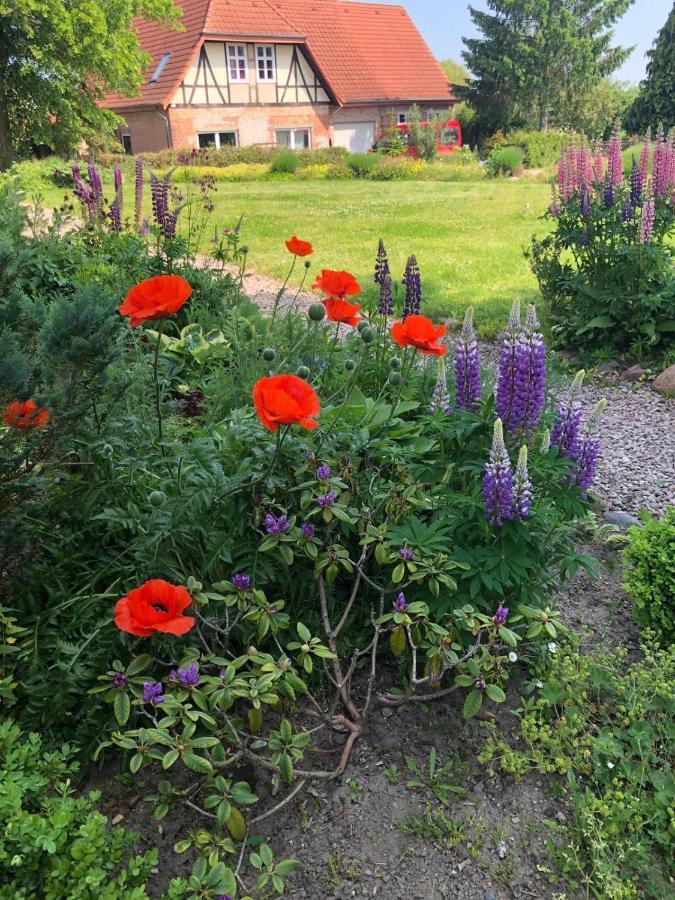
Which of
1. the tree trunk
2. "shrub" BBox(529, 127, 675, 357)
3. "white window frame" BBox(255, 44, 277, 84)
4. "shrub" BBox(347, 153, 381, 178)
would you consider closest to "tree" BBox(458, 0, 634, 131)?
"white window frame" BBox(255, 44, 277, 84)

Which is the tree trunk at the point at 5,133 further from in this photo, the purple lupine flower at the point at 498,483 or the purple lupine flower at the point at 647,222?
the purple lupine flower at the point at 498,483

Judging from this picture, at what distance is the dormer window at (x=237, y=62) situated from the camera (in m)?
28.1

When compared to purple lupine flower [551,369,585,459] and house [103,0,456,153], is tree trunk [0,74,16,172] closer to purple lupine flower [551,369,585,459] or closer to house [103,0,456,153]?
house [103,0,456,153]

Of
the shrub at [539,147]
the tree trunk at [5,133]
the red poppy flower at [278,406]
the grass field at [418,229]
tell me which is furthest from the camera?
the shrub at [539,147]

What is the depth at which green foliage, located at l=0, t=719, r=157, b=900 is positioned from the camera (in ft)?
5.13

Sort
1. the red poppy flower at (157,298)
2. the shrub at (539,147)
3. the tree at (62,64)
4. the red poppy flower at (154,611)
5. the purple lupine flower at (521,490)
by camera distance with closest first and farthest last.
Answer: the red poppy flower at (154,611)
the red poppy flower at (157,298)
the purple lupine flower at (521,490)
the tree at (62,64)
the shrub at (539,147)

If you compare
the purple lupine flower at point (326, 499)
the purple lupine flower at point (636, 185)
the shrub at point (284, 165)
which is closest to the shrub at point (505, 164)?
the shrub at point (284, 165)

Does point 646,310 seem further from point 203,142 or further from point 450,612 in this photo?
point 203,142

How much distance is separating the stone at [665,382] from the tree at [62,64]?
19.3 m

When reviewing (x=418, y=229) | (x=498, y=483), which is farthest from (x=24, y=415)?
(x=418, y=229)

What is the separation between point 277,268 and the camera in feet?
30.5

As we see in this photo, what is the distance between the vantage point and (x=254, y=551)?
2.37 metres

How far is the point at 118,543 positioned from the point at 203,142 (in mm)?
29118

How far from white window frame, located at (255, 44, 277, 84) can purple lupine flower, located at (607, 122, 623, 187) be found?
26.8 m
